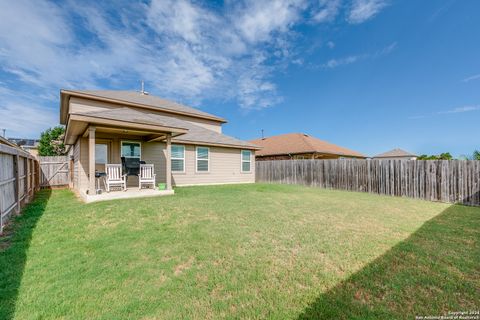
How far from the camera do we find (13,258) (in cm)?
299

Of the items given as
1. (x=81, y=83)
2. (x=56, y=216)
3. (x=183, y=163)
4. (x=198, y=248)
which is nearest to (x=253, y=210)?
(x=198, y=248)

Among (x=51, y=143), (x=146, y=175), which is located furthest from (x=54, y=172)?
(x=51, y=143)

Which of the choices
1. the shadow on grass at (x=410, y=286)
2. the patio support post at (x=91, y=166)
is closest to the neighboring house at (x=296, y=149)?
the shadow on grass at (x=410, y=286)

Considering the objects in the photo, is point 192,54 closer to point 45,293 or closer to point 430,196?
point 45,293

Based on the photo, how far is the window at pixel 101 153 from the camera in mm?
9422

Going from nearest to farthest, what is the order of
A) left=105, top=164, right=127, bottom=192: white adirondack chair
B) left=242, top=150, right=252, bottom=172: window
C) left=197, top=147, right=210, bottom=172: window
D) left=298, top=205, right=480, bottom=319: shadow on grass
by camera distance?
left=298, top=205, right=480, bottom=319: shadow on grass, left=105, top=164, right=127, bottom=192: white adirondack chair, left=197, top=147, right=210, bottom=172: window, left=242, top=150, right=252, bottom=172: window

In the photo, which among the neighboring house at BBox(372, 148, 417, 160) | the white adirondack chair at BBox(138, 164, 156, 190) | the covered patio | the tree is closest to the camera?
the covered patio

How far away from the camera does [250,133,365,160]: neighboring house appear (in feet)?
61.4

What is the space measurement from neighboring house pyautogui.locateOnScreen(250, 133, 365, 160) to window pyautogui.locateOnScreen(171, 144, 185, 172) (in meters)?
10.8

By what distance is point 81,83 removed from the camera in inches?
605

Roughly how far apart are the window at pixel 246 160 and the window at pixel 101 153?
27.5 feet

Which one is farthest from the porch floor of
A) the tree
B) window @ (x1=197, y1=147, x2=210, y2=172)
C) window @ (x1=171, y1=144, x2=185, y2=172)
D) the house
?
the tree

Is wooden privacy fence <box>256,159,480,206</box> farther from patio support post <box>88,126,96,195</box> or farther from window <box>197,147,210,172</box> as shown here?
patio support post <box>88,126,96,195</box>

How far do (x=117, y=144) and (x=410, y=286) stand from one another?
10726 mm
